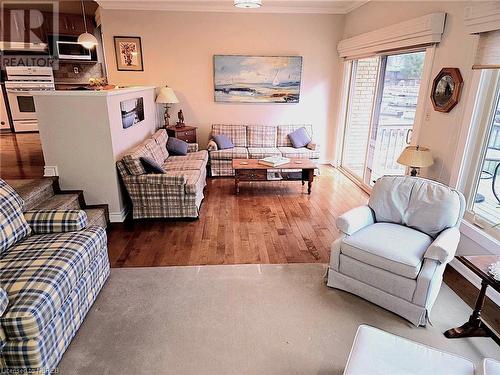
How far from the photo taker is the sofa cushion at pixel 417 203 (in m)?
2.44

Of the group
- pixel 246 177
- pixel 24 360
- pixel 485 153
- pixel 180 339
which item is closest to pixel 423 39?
pixel 485 153

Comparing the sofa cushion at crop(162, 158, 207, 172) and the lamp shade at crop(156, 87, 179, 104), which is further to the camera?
the lamp shade at crop(156, 87, 179, 104)

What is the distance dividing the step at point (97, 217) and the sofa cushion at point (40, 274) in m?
0.85

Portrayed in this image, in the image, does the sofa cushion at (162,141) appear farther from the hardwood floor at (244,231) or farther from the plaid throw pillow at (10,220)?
the plaid throw pillow at (10,220)

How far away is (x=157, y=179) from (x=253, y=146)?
2555 millimetres

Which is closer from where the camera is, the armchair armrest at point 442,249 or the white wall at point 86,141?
the armchair armrest at point 442,249

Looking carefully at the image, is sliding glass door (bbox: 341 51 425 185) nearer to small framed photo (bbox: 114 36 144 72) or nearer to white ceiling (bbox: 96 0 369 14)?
white ceiling (bbox: 96 0 369 14)

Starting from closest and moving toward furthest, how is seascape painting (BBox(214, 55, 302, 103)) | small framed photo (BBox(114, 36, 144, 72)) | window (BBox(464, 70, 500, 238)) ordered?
window (BBox(464, 70, 500, 238)) < small framed photo (BBox(114, 36, 144, 72)) < seascape painting (BBox(214, 55, 302, 103))

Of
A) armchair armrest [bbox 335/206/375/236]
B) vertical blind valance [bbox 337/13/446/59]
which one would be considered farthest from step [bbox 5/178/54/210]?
vertical blind valance [bbox 337/13/446/59]

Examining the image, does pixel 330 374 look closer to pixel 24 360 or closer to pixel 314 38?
pixel 24 360

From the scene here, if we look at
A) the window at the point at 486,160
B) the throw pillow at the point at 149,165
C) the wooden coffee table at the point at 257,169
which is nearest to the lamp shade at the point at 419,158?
the window at the point at 486,160

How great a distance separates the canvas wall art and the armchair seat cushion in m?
3.02

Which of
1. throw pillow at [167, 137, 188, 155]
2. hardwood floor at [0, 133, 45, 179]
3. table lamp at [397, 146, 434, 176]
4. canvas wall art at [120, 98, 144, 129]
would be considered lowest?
hardwood floor at [0, 133, 45, 179]

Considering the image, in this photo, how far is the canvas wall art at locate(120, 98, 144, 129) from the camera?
390 centimetres
